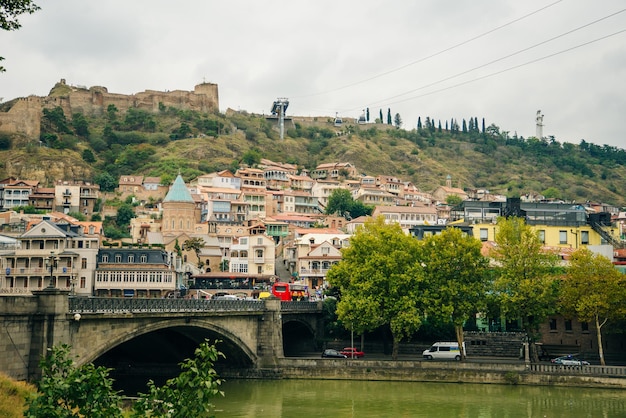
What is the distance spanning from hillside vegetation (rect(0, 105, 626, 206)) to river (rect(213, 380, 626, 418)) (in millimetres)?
79458

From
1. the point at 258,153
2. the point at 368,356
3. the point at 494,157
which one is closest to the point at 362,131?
the point at 494,157

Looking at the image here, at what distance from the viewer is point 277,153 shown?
15812cm

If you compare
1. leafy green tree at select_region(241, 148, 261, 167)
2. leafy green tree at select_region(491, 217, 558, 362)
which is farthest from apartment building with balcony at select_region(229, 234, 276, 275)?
leafy green tree at select_region(241, 148, 261, 167)

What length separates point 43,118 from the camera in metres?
145

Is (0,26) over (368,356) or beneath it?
over

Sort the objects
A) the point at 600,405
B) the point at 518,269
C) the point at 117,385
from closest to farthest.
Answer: the point at 600,405 → the point at 117,385 → the point at 518,269

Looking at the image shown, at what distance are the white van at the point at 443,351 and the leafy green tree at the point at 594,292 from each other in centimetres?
776

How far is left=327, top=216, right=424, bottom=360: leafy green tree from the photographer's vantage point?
167ft

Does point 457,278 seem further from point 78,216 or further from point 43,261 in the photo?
point 78,216

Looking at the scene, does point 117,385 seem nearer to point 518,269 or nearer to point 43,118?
point 518,269

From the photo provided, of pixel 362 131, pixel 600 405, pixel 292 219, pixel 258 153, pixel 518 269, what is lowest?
pixel 600 405

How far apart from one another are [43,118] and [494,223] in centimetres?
10006

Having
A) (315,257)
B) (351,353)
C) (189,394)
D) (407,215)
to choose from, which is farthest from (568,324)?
(407,215)

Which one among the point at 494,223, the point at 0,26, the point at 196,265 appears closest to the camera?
the point at 0,26
